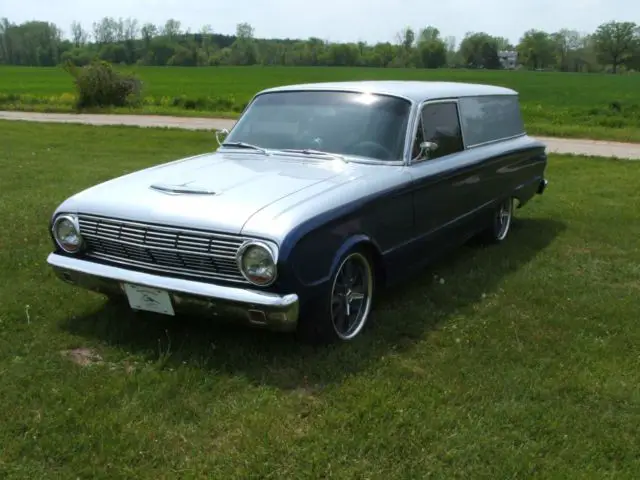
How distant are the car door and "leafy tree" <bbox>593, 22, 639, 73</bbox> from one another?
114992 mm

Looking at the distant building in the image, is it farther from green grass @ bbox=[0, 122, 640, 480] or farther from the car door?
green grass @ bbox=[0, 122, 640, 480]

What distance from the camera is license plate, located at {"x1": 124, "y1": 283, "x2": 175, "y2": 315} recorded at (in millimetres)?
3770

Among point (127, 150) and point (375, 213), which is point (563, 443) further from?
point (127, 150)

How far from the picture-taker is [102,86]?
2667 centimetres

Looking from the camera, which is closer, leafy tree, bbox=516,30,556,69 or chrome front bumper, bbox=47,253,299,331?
chrome front bumper, bbox=47,253,299,331

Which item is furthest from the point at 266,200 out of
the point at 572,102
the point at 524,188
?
the point at 572,102

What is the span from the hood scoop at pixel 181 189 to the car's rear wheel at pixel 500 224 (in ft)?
10.9

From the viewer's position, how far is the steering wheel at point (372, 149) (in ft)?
15.5

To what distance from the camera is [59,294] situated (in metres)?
4.92

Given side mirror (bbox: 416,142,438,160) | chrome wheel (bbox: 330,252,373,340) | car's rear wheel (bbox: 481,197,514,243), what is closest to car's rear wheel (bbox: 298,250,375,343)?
chrome wheel (bbox: 330,252,373,340)

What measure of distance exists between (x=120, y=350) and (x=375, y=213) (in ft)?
5.84

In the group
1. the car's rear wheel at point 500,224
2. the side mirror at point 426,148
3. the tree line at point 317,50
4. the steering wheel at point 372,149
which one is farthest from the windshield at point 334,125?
the tree line at point 317,50

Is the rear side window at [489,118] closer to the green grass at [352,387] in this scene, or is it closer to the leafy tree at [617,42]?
the green grass at [352,387]

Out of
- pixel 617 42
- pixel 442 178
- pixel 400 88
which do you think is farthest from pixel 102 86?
pixel 617 42
